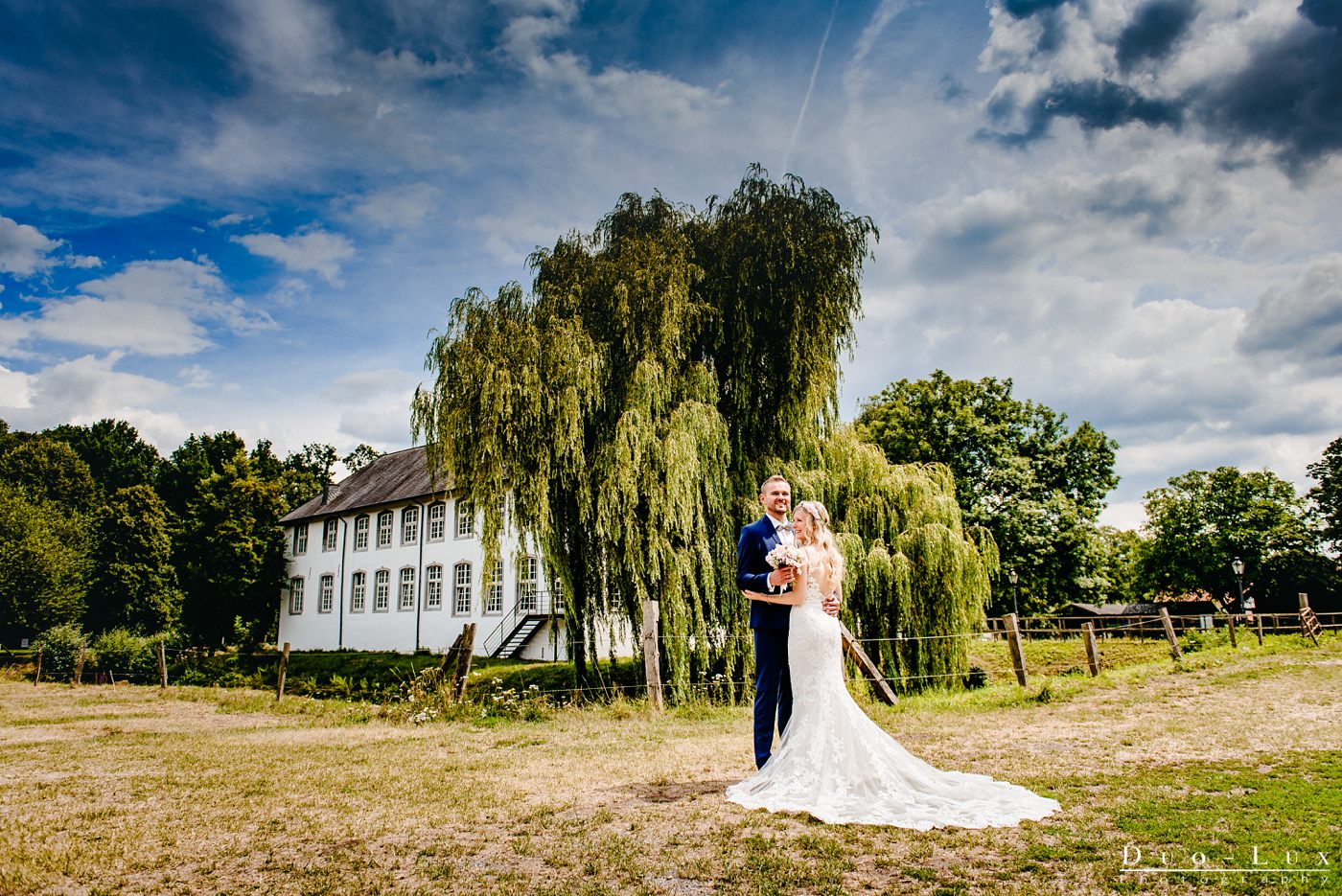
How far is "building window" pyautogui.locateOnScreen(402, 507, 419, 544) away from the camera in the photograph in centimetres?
3234

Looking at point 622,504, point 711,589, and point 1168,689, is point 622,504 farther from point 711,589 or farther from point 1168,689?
point 1168,689

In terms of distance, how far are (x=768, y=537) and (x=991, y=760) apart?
9.01ft

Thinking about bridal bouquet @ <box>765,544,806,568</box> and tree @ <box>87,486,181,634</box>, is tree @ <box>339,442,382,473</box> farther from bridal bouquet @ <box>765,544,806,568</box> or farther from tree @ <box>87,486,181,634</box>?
bridal bouquet @ <box>765,544,806,568</box>

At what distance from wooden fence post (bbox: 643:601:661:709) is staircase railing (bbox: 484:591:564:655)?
1704 centimetres

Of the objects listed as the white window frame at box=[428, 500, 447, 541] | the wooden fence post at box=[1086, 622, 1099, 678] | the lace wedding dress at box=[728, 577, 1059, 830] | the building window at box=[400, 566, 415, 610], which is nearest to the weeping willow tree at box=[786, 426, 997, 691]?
the wooden fence post at box=[1086, 622, 1099, 678]

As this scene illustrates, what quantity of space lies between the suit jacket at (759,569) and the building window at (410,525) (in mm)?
28689

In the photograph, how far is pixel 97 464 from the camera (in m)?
53.5

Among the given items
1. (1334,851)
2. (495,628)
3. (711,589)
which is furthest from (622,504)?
(495,628)

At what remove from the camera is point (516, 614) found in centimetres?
2766

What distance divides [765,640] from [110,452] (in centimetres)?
6139

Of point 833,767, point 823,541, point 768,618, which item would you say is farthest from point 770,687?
point 823,541

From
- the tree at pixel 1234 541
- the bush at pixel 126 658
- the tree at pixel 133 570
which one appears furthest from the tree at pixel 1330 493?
the tree at pixel 133 570

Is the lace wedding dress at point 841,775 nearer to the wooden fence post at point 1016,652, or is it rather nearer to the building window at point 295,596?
the wooden fence post at point 1016,652

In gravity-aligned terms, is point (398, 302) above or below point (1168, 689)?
above
